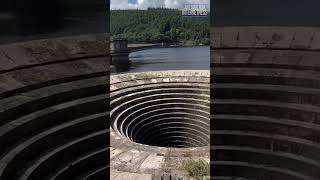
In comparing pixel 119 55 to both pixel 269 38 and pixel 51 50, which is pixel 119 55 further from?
pixel 269 38

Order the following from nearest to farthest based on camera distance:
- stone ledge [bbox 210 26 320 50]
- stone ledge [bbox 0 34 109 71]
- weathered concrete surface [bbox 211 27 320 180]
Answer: stone ledge [bbox 0 34 109 71]
weathered concrete surface [bbox 211 27 320 180]
stone ledge [bbox 210 26 320 50]

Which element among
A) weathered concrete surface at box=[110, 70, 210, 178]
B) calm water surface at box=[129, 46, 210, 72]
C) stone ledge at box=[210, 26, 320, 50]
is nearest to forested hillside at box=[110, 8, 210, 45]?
calm water surface at box=[129, 46, 210, 72]

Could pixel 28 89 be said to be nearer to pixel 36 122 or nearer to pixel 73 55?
pixel 36 122

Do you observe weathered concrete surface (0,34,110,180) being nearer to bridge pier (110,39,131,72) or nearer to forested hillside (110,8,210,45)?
bridge pier (110,39,131,72)

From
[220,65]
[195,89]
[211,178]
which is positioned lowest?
[211,178]

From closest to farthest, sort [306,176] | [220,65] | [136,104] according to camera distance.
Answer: [306,176], [220,65], [136,104]

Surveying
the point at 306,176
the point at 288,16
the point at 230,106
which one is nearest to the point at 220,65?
the point at 230,106
